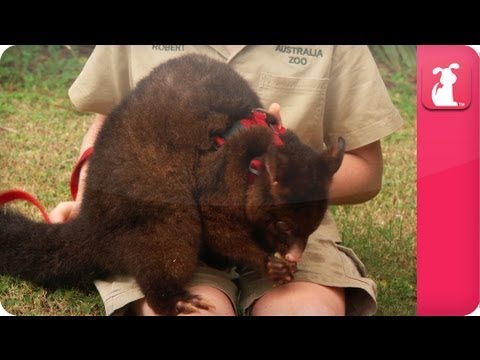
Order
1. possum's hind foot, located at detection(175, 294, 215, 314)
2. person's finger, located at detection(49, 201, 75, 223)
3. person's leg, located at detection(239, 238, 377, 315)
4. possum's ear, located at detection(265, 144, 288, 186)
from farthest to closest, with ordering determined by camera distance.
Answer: person's finger, located at detection(49, 201, 75, 223)
person's leg, located at detection(239, 238, 377, 315)
possum's hind foot, located at detection(175, 294, 215, 314)
possum's ear, located at detection(265, 144, 288, 186)

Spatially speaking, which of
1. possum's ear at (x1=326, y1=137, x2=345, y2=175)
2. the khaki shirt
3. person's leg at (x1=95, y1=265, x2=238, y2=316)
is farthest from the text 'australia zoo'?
person's leg at (x1=95, y1=265, x2=238, y2=316)

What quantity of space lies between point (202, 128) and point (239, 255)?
1.36ft

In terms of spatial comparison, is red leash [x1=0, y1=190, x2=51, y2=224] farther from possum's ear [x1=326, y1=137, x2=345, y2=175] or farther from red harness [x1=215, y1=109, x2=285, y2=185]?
possum's ear [x1=326, y1=137, x2=345, y2=175]

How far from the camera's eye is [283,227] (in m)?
2.65

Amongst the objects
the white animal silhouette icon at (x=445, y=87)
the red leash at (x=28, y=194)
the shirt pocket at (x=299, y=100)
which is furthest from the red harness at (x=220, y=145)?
the white animal silhouette icon at (x=445, y=87)

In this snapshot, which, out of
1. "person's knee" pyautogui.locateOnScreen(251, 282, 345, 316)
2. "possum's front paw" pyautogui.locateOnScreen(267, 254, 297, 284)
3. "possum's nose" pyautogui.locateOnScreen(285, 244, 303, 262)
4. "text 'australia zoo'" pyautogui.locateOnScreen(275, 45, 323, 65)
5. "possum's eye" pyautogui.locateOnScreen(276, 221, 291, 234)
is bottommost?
"person's knee" pyautogui.locateOnScreen(251, 282, 345, 316)

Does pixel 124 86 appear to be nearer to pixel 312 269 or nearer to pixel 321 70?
pixel 321 70

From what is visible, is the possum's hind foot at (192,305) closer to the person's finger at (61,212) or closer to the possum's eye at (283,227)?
the possum's eye at (283,227)

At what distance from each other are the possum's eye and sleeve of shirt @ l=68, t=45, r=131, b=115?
664mm

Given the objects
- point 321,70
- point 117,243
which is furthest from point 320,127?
point 117,243

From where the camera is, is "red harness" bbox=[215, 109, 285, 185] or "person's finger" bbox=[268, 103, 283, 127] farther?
"person's finger" bbox=[268, 103, 283, 127]

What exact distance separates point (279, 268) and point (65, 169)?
0.78 m

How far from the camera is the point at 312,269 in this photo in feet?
9.45

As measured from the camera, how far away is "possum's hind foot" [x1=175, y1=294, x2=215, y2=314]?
2.67 metres
